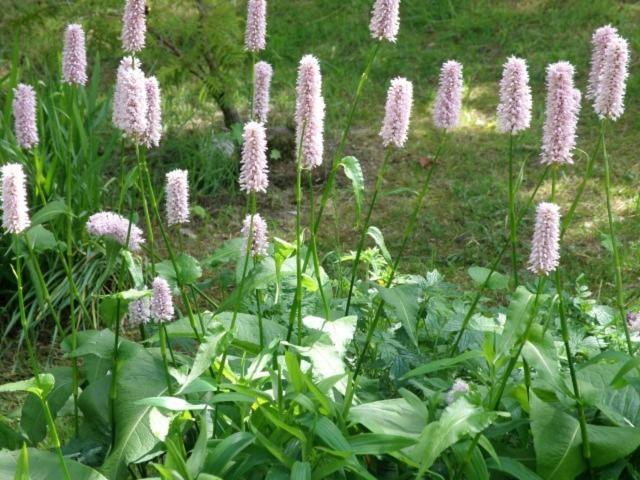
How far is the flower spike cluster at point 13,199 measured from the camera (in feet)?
7.49

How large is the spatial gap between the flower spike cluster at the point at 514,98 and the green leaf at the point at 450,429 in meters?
0.68

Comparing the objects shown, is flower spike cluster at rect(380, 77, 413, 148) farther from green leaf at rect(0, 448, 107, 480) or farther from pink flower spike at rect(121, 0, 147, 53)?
green leaf at rect(0, 448, 107, 480)

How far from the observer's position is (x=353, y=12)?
7.62 meters

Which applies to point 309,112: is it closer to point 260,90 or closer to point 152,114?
point 152,114

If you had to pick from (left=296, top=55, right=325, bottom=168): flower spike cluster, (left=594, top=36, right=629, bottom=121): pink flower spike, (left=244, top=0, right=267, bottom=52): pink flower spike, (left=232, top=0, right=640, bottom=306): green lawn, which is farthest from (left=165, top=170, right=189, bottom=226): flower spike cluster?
(left=232, top=0, right=640, bottom=306): green lawn

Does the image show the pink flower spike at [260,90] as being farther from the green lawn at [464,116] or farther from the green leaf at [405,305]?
the green lawn at [464,116]

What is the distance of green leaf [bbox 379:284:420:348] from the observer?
291 cm

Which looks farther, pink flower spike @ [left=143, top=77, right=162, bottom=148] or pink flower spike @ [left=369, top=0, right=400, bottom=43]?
pink flower spike @ [left=369, top=0, right=400, bottom=43]

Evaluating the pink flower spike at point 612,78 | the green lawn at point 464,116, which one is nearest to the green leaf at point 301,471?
the pink flower spike at point 612,78

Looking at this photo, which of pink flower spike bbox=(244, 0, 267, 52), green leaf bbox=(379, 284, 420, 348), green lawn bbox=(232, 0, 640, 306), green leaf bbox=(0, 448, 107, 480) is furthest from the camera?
green lawn bbox=(232, 0, 640, 306)

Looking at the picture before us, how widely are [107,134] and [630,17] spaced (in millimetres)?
3732

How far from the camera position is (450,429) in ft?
7.28

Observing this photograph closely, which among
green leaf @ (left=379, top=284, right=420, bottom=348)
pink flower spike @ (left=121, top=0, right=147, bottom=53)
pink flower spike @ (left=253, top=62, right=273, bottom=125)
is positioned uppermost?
pink flower spike @ (left=121, top=0, right=147, bottom=53)

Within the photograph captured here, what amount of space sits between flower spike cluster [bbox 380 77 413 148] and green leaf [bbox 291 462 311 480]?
86cm
